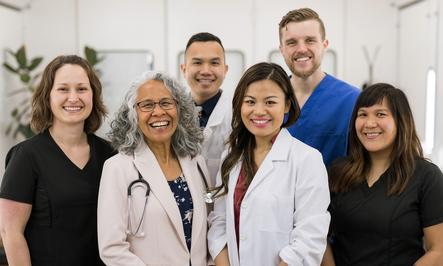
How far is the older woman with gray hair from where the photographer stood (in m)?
1.63

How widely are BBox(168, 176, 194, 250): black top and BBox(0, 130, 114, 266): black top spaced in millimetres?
335

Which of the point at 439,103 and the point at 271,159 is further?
the point at 439,103

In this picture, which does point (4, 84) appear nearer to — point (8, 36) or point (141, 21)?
point (8, 36)

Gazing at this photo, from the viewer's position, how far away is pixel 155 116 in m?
1.74

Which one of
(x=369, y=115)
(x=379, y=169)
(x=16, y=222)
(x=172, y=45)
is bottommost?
(x=16, y=222)

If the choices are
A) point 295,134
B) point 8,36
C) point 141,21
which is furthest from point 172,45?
point 295,134

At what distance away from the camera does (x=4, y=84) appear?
502 centimetres

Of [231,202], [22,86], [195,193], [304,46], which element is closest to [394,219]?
[231,202]

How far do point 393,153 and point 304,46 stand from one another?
0.74 metres

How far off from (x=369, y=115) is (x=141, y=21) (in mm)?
4099

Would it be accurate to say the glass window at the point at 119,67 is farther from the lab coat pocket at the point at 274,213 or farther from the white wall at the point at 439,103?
the lab coat pocket at the point at 274,213

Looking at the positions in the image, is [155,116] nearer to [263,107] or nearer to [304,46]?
[263,107]

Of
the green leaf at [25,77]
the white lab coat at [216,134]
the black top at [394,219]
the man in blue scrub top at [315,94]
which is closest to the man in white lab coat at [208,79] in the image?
the white lab coat at [216,134]

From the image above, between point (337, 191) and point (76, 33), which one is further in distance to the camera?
point (76, 33)
